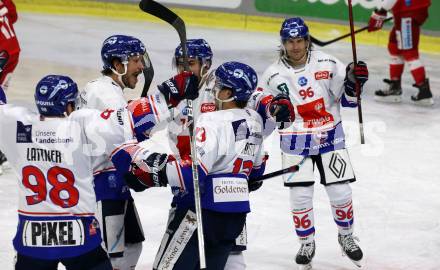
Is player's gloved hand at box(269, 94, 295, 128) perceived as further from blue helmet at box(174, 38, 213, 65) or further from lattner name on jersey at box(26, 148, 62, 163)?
lattner name on jersey at box(26, 148, 62, 163)

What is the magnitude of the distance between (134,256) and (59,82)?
1.40 meters

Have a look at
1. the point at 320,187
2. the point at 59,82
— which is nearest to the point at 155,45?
the point at 320,187

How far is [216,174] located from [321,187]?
3409 mm

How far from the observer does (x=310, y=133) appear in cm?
622

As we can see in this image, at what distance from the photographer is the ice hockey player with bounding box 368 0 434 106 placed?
1067 cm

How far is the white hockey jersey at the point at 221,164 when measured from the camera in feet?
15.0

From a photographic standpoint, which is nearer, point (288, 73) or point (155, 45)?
point (288, 73)

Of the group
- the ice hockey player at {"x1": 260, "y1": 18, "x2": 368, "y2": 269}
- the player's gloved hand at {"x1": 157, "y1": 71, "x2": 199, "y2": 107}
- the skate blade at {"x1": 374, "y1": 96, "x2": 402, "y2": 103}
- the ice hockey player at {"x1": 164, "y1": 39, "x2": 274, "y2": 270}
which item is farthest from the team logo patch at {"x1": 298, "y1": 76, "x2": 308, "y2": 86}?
the skate blade at {"x1": 374, "y1": 96, "x2": 402, "y2": 103}

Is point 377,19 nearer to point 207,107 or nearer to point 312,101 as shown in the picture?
point 312,101

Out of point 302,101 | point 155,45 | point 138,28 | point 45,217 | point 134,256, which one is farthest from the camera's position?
point 138,28

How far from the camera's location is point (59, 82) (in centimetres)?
443

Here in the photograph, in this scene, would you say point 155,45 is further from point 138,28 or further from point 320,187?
point 320,187

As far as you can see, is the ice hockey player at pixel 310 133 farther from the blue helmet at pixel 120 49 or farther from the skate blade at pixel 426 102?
the skate blade at pixel 426 102

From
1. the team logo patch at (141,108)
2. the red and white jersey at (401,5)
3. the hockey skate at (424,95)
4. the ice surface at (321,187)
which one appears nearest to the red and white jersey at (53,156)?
the team logo patch at (141,108)
